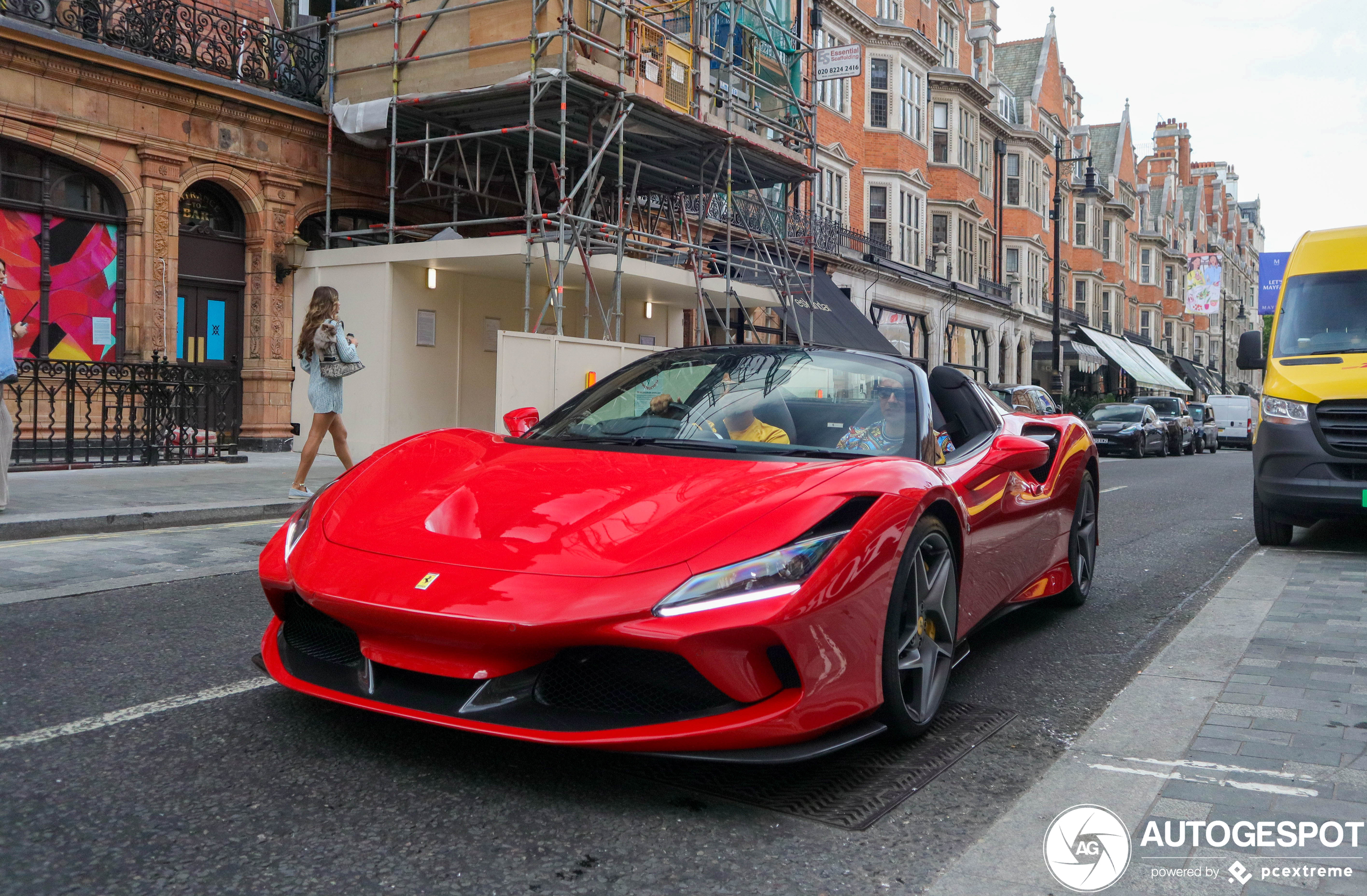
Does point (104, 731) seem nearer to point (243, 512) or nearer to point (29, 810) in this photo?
point (29, 810)

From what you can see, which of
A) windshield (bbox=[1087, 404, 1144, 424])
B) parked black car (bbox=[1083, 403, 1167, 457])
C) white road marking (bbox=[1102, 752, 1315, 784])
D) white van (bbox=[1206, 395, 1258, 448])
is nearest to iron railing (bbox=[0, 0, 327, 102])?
white road marking (bbox=[1102, 752, 1315, 784])

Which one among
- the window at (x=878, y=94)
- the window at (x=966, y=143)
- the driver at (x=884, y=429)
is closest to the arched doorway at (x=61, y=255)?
the driver at (x=884, y=429)

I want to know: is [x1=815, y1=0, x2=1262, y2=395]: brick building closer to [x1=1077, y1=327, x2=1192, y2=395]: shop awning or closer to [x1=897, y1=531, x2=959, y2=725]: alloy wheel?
[x1=1077, y1=327, x2=1192, y2=395]: shop awning

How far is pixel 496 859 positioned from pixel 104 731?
4.86 ft

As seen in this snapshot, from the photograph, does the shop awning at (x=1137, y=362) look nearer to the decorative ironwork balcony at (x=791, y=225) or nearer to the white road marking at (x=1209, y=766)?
the decorative ironwork balcony at (x=791, y=225)

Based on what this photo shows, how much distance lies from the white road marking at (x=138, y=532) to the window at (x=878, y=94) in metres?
25.4

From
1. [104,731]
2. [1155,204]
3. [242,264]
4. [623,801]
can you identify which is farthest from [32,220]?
[1155,204]

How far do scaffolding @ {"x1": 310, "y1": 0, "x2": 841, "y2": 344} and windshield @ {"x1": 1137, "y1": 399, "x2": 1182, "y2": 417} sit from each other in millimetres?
15144

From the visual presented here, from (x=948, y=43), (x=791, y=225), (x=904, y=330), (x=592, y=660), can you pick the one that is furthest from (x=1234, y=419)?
(x=592, y=660)

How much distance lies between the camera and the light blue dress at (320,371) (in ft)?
32.9

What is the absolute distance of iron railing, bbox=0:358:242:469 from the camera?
1184 centimetres

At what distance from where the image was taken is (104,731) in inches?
127

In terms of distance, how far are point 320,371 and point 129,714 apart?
Answer: 7.02 meters

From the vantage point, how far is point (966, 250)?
36.1 meters
